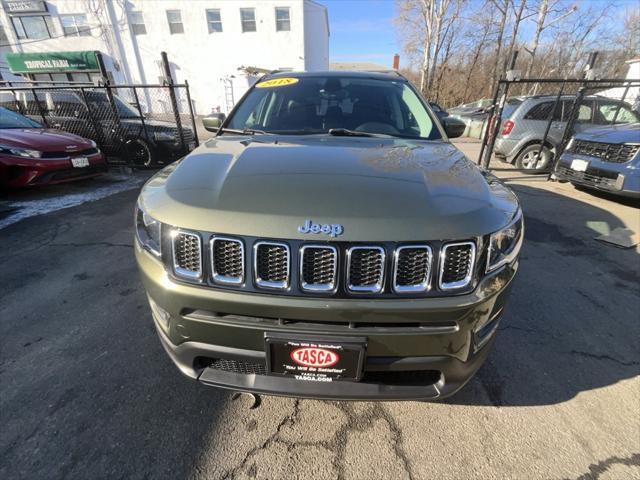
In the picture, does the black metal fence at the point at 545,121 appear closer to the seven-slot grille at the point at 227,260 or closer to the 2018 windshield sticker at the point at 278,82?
the 2018 windshield sticker at the point at 278,82

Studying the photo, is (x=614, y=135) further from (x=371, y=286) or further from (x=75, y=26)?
(x=75, y=26)

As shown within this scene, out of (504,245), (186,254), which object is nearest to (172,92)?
(186,254)

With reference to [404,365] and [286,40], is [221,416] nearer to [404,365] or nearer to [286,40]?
[404,365]

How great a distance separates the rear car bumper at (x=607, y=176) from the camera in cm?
498

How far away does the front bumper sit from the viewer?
4.28 feet

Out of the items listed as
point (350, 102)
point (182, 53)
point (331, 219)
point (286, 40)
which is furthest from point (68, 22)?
point (331, 219)

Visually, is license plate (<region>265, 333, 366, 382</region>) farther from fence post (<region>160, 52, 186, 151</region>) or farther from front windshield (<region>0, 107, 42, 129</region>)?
fence post (<region>160, 52, 186, 151</region>)

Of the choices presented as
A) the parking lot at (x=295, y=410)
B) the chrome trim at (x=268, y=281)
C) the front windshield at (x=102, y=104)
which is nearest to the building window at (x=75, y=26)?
the front windshield at (x=102, y=104)

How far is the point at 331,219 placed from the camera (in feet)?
4.24

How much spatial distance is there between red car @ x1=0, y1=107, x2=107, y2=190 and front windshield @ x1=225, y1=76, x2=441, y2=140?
173 inches

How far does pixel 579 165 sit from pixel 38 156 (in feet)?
29.6

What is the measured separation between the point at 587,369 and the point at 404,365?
66.7 inches

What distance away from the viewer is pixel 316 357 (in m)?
1.35

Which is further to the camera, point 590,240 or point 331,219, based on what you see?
point 590,240
